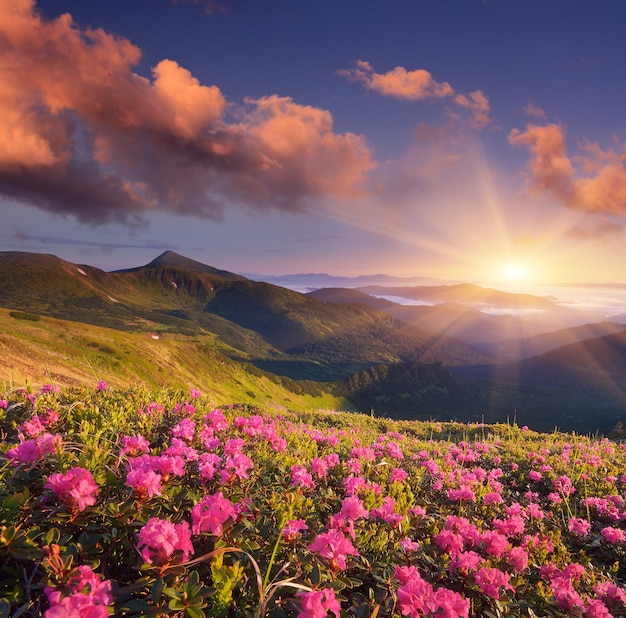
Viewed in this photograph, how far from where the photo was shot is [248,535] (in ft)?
10.7

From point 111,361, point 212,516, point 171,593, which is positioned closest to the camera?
point 171,593

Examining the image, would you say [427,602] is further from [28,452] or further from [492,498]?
[492,498]

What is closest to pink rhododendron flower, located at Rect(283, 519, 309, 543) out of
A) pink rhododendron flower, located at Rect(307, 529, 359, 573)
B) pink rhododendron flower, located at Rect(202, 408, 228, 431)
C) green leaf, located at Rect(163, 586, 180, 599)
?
pink rhododendron flower, located at Rect(307, 529, 359, 573)

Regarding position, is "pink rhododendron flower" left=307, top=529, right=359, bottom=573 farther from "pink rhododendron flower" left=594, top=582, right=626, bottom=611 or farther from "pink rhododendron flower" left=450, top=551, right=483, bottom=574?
"pink rhododendron flower" left=594, top=582, right=626, bottom=611

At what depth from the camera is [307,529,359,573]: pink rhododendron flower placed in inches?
114

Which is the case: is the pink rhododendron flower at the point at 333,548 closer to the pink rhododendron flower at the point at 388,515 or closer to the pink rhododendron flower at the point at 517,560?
the pink rhododendron flower at the point at 388,515

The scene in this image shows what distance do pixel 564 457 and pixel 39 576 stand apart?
1093 cm

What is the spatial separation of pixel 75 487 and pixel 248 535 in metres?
1.48

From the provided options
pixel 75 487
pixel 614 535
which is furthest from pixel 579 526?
pixel 75 487

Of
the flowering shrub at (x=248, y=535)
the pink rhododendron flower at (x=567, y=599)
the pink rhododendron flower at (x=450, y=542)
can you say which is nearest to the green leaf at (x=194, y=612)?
the flowering shrub at (x=248, y=535)

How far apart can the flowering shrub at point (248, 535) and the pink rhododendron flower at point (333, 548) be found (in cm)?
1

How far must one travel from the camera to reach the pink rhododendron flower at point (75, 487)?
265 cm

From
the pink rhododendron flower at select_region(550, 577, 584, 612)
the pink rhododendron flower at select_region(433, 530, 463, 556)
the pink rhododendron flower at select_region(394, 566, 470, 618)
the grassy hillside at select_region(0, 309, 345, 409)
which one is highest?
the pink rhododendron flower at select_region(394, 566, 470, 618)

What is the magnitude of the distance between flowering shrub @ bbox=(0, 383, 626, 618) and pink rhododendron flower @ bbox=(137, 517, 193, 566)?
0.01 metres
